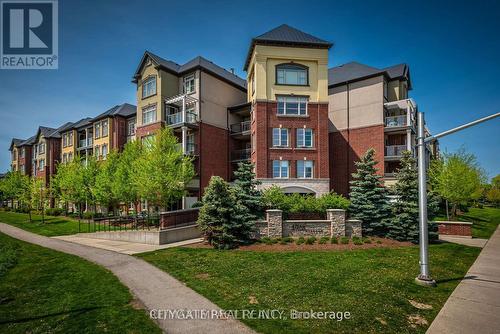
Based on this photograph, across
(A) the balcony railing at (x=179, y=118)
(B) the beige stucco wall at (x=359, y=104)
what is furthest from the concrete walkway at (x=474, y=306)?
(A) the balcony railing at (x=179, y=118)

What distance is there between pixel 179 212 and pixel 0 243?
1227cm

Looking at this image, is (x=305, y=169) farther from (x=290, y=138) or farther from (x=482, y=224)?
(x=482, y=224)

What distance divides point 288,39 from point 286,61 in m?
2.09

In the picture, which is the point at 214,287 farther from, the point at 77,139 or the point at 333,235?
the point at 77,139

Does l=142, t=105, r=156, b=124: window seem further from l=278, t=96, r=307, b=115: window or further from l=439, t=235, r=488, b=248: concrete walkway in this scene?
l=439, t=235, r=488, b=248: concrete walkway

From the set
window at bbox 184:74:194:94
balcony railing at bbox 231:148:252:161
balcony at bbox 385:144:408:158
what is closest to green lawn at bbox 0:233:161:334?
balcony railing at bbox 231:148:252:161

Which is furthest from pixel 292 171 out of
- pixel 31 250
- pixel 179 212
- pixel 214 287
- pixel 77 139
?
pixel 77 139

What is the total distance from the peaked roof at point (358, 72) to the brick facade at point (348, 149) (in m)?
5.70

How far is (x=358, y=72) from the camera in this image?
29.7 metres

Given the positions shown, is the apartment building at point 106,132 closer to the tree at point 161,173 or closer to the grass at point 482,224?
the tree at point 161,173

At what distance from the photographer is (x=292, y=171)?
24953mm

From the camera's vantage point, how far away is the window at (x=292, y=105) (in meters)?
25.6

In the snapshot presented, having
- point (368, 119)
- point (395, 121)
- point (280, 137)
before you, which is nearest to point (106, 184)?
point (280, 137)

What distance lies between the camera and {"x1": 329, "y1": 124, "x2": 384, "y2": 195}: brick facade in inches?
1070
